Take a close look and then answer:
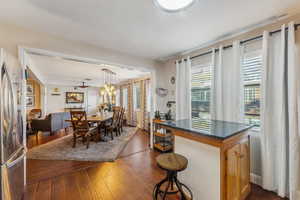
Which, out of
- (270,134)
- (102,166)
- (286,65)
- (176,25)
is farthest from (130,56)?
(270,134)

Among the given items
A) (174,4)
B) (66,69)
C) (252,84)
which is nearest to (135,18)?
(174,4)

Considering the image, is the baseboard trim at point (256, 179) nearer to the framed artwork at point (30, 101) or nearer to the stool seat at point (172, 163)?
the stool seat at point (172, 163)

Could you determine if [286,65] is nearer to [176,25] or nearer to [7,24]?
[176,25]

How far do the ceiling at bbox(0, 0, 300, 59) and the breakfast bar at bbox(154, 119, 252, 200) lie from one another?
A: 1.51 meters

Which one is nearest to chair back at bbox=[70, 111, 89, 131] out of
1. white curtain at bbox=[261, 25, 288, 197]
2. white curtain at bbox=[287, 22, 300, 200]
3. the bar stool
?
the bar stool

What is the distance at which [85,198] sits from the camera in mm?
1691

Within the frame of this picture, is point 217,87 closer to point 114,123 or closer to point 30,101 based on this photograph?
point 114,123

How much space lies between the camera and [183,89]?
9.94 feet

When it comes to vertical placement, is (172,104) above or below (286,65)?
below

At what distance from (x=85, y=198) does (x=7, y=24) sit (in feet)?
9.08

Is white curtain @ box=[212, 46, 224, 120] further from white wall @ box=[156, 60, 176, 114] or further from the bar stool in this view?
the bar stool

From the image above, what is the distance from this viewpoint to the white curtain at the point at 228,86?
209cm

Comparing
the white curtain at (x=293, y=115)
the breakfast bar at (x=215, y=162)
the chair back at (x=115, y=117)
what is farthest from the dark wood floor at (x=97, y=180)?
the chair back at (x=115, y=117)

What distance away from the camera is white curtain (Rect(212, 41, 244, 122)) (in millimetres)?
2090
